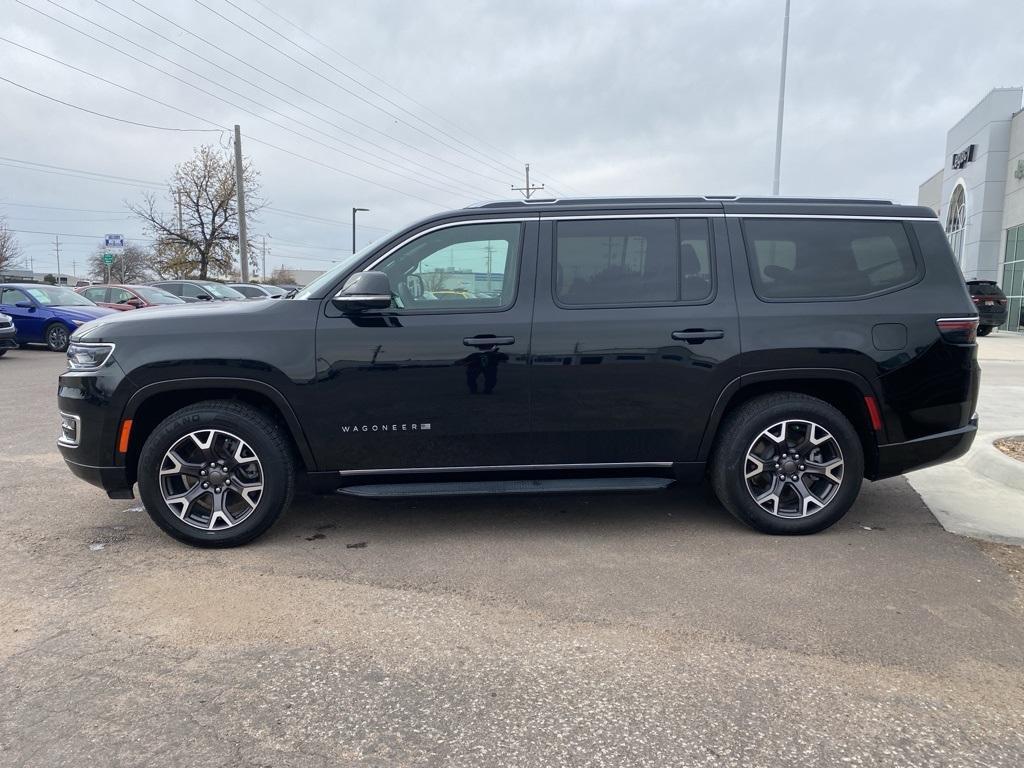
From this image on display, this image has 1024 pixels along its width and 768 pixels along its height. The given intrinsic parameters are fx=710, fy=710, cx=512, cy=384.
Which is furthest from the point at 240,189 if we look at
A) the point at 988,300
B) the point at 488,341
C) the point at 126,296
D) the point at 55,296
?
the point at 488,341

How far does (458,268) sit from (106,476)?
93.6 inches

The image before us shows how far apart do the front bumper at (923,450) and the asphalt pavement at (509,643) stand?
1.44 ft

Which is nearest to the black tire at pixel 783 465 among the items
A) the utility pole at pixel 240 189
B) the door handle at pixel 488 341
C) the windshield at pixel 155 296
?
the door handle at pixel 488 341

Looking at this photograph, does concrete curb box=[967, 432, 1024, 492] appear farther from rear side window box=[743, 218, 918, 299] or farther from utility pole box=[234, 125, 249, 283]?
utility pole box=[234, 125, 249, 283]

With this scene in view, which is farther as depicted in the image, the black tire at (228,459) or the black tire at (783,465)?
the black tire at (783,465)

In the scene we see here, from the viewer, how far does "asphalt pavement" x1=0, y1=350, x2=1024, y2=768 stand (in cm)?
242

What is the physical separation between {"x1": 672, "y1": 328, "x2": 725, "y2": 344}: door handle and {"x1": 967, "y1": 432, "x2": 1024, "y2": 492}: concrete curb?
9.20 feet

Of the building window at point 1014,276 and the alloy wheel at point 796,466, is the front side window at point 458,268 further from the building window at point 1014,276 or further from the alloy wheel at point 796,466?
the building window at point 1014,276

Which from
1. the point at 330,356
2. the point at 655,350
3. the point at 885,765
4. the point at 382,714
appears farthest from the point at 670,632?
the point at 330,356

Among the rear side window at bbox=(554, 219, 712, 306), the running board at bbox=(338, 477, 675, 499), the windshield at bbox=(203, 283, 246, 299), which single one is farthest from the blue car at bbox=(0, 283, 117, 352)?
the rear side window at bbox=(554, 219, 712, 306)

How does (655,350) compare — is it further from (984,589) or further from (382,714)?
(382,714)

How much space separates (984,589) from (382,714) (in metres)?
3.05

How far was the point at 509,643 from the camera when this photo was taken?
3.07 metres

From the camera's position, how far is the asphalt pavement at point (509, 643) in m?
2.42
